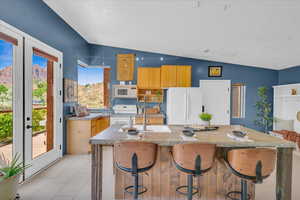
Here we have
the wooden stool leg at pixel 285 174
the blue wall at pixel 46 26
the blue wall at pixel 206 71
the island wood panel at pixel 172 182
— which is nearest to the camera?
the wooden stool leg at pixel 285 174

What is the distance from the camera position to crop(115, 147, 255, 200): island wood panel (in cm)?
217

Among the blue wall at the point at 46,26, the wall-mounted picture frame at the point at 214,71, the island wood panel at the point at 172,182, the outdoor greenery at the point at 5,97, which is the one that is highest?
the blue wall at the point at 46,26

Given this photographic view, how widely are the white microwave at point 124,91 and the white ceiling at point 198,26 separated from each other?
1240 millimetres

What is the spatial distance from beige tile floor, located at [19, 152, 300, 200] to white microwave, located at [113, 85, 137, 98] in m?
2.30

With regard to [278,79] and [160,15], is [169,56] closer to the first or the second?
[160,15]

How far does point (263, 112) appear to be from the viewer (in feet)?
18.8

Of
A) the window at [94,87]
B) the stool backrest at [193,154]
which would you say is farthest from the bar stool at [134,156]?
the window at [94,87]

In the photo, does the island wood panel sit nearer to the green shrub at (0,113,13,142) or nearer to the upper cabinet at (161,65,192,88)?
the green shrub at (0,113,13,142)

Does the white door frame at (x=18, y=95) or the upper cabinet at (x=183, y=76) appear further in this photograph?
the upper cabinet at (x=183, y=76)

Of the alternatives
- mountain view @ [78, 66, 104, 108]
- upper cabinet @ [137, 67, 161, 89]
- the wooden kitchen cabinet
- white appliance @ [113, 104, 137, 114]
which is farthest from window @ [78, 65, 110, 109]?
the wooden kitchen cabinet

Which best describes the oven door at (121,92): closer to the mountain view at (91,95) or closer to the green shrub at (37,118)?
the mountain view at (91,95)

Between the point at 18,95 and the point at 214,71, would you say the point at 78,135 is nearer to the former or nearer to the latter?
the point at 18,95

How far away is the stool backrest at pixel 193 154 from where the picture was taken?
66.9 inches

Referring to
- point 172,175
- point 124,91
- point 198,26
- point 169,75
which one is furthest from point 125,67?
point 172,175
